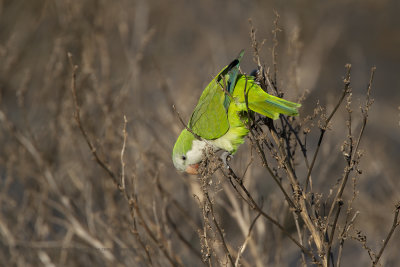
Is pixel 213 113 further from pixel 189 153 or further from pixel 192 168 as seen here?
pixel 192 168

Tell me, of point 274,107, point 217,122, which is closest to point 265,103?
point 274,107

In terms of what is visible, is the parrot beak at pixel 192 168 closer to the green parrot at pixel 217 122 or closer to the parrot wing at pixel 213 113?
the green parrot at pixel 217 122

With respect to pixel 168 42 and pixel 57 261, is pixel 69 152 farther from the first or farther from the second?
pixel 168 42

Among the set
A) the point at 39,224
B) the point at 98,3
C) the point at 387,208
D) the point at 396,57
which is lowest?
the point at 39,224

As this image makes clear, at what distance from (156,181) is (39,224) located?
2.10 metres

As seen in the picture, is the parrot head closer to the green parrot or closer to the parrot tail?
the green parrot

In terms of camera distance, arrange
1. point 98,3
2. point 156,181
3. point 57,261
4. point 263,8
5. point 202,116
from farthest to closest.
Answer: point 263,8 < point 98,3 < point 57,261 < point 202,116 < point 156,181

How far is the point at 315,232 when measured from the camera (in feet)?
8.41

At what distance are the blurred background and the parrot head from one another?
0.29 m

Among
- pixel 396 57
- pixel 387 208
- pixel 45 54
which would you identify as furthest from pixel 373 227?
pixel 396 57

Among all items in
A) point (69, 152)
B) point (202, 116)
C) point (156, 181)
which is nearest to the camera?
point (156, 181)

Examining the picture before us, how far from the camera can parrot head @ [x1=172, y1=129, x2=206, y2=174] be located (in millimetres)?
3936

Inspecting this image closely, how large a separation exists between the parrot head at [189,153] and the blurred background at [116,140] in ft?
0.95

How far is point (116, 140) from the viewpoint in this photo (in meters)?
4.61
